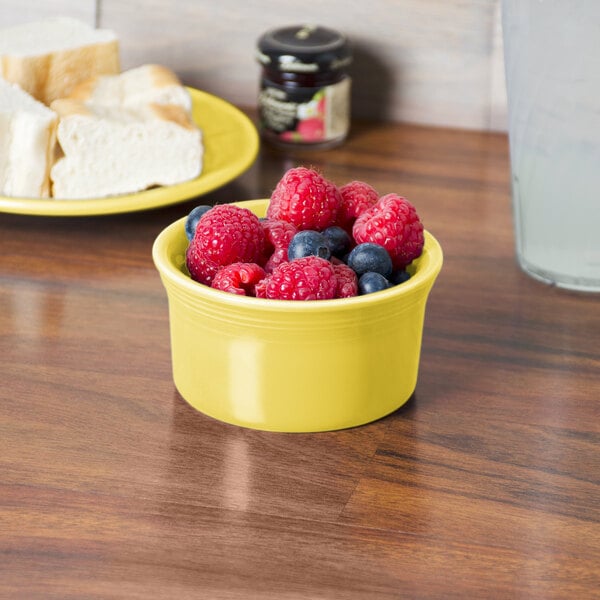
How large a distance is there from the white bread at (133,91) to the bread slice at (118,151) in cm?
4

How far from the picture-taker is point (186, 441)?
72 centimetres

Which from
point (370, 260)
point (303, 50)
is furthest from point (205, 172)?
point (370, 260)

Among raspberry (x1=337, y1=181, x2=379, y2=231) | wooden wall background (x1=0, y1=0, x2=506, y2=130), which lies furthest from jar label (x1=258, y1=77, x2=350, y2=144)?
raspberry (x1=337, y1=181, x2=379, y2=231)

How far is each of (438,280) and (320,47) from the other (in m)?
0.39

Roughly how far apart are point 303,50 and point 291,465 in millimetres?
659

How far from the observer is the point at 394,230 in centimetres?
72

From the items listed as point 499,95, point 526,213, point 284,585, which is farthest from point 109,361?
point 499,95

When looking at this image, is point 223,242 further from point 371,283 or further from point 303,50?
point 303,50

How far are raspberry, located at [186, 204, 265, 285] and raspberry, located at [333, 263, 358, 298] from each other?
62 mm

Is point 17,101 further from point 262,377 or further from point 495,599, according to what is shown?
point 495,599

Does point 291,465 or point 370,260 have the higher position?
point 370,260

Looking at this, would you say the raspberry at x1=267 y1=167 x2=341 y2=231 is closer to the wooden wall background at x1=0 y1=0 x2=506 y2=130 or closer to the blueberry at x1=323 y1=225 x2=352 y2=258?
the blueberry at x1=323 y1=225 x2=352 y2=258

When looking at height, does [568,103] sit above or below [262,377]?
above

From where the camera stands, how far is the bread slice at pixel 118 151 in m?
1.07
